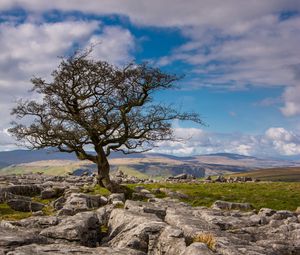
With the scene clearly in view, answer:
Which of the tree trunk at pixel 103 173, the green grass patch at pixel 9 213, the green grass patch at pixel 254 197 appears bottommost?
the green grass patch at pixel 254 197

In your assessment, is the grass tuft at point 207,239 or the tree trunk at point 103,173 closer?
the grass tuft at point 207,239

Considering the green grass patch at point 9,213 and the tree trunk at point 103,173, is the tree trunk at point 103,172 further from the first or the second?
the green grass patch at point 9,213

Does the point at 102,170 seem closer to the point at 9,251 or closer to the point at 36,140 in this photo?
the point at 36,140

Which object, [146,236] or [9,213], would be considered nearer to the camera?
[146,236]

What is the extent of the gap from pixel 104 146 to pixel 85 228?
30.3 metres

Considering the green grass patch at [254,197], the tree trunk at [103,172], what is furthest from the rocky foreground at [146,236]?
the tree trunk at [103,172]

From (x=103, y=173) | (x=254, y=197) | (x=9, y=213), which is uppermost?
(x=103, y=173)

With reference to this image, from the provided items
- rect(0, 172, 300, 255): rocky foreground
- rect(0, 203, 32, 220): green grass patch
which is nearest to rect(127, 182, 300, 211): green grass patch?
rect(0, 203, 32, 220): green grass patch

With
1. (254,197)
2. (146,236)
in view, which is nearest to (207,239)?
(146,236)

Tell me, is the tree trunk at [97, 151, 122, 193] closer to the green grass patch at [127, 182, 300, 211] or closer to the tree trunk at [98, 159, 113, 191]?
the tree trunk at [98, 159, 113, 191]

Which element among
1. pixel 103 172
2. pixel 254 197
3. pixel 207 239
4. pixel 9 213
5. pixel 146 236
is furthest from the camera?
pixel 103 172

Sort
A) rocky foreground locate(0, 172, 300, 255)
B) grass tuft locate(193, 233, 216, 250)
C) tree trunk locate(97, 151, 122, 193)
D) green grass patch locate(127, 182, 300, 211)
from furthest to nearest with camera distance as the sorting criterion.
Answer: tree trunk locate(97, 151, 122, 193) < green grass patch locate(127, 182, 300, 211) < grass tuft locate(193, 233, 216, 250) < rocky foreground locate(0, 172, 300, 255)

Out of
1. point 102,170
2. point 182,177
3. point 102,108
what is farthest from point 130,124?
point 182,177

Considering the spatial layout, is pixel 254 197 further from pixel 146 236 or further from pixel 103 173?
pixel 146 236
